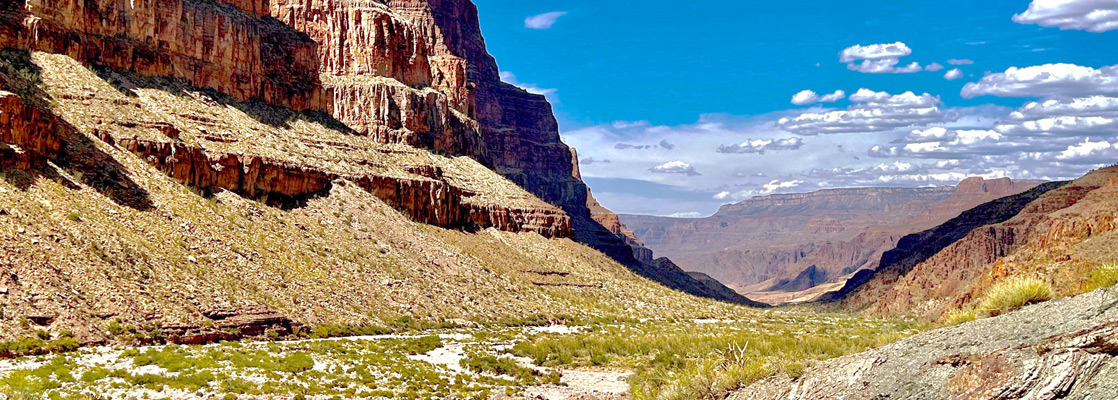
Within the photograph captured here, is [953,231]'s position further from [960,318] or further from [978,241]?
[960,318]

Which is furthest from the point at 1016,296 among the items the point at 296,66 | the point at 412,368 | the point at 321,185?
the point at 296,66

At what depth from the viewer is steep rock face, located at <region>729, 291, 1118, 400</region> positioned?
1425 cm

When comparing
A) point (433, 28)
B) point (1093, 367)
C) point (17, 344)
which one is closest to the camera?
point (1093, 367)

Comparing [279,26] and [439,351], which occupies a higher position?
[279,26]

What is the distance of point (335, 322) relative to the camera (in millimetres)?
62469

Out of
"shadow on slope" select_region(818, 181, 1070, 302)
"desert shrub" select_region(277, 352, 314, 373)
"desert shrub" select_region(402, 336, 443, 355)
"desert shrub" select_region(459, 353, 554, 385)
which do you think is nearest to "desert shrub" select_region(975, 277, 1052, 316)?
"desert shrub" select_region(459, 353, 554, 385)

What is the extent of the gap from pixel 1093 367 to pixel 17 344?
41.0 metres

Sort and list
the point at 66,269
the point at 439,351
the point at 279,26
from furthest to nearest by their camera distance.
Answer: the point at 279,26 < the point at 439,351 < the point at 66,269

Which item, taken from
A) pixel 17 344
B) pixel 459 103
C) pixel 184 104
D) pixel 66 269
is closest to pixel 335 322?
pixel 66 269

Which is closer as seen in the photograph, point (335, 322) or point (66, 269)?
point (66, 269)

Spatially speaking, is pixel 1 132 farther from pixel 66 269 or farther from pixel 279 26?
pixel 279 26

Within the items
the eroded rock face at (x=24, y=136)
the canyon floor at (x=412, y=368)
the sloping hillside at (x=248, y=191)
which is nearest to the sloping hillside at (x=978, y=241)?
the sloping hillside at (x=248, y=191)

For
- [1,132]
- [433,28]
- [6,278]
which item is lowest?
[6,278]

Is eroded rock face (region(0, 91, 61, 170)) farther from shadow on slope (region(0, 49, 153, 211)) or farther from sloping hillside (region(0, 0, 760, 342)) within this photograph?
shadow on slope (region(0, 49, 153, 211))
